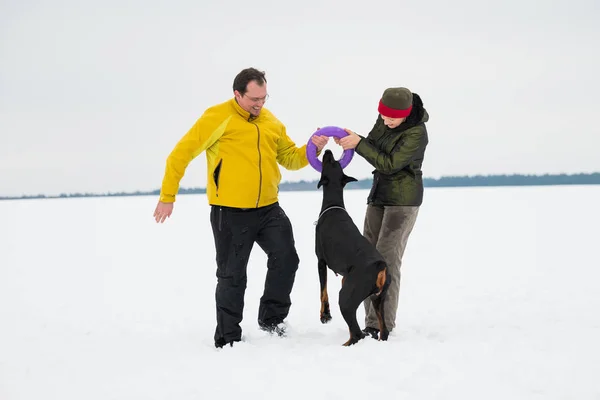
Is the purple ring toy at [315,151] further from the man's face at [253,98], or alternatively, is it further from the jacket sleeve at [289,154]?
the man's face at [253,98]

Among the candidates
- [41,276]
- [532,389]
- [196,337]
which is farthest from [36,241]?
[532,389]

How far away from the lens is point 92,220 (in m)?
22.8

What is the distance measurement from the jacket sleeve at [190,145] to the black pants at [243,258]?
51 cm

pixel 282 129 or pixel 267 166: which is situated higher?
pixel 282 129

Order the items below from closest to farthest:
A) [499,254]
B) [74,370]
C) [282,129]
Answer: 1. [74,370]
2. [282,129]
3. [499,254]

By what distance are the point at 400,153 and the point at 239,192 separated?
1604 mm

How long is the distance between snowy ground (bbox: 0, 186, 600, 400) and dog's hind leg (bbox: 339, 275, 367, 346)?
0.19 metres

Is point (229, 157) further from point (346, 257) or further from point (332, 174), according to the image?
point (346, 257)

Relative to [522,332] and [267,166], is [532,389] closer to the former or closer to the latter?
[522,332]

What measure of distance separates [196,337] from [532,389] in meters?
3.54

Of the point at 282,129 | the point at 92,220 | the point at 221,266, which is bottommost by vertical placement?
the point at 92,220

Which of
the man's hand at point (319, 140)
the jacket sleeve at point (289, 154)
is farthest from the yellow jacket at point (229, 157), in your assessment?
the man's hand at point (319, 140)

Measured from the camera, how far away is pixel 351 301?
15.6 feet

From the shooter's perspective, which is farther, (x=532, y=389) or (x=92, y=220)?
(x=92, y=220)
